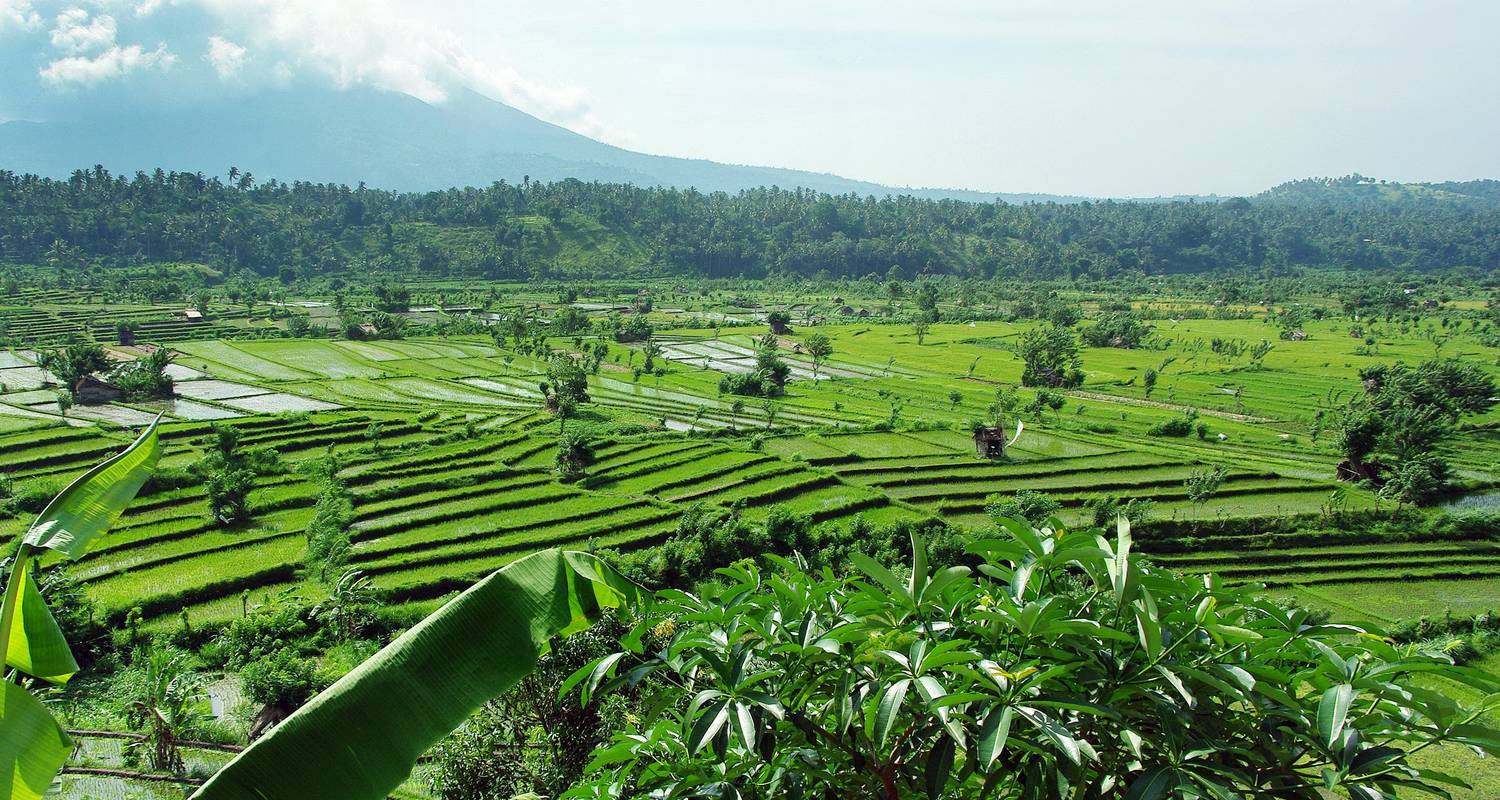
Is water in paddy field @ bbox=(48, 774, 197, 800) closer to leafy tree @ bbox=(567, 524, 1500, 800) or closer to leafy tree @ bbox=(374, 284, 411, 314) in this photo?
leafy tree @ bbox=(567, 524, 1500, 800)

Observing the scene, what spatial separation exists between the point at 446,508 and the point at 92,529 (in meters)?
28.1

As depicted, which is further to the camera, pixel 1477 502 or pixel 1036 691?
pixel 1477 502

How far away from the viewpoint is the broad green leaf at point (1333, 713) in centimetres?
391

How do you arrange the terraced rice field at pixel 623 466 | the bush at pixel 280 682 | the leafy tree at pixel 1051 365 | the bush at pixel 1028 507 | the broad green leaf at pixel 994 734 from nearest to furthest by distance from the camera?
1. the broad green leaf at pixel 994 734
2. the bush at pixel 280 682
3. the terraced rice field at pixel 623 466
4. the bush at pixel 1028 507
5. the leafy tree at pixel 1051 365

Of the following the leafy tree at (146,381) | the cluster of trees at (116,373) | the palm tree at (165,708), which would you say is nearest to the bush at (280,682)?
the palm tree at (165,708)

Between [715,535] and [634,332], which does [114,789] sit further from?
[634,332]

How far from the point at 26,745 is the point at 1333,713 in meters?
5.96

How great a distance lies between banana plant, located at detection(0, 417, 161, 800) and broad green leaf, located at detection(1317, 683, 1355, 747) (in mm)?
5571

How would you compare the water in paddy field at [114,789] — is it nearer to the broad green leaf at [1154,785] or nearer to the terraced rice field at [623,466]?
the terraced rice field at [623,466]

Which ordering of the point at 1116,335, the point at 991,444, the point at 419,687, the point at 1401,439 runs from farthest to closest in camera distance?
the point at 1116,335
the point at 991,444
the point at 1401,439
the point at 419,687

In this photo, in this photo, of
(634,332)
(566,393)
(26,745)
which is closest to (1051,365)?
(566,393)

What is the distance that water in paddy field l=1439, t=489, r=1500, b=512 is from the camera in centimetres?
3420

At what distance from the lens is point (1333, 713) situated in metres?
3.97

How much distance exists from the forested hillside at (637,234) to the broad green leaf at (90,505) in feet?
406
